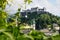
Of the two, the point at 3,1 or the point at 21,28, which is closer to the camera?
the point at 21,28

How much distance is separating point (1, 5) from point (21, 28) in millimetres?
264

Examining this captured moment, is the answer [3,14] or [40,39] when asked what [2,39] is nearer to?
→ [40,39]

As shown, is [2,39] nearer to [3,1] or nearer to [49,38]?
[49,38]

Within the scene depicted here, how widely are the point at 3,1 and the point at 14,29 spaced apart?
339 millimetres

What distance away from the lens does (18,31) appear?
640 mm

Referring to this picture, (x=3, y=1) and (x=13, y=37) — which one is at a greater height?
(x=3, y=1)

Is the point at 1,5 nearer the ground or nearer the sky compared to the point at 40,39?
nearer the sky

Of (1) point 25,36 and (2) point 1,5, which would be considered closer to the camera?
(1) point 25,36

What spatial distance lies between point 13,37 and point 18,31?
0.05m

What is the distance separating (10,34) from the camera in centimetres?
60

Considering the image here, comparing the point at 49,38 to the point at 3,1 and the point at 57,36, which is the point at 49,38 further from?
the point at 3,1

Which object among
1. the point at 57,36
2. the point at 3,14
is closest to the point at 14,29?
the point at 57,36

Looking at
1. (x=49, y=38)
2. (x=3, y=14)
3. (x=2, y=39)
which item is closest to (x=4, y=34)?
(x=2, y=39)

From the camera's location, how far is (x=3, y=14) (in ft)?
2.87
